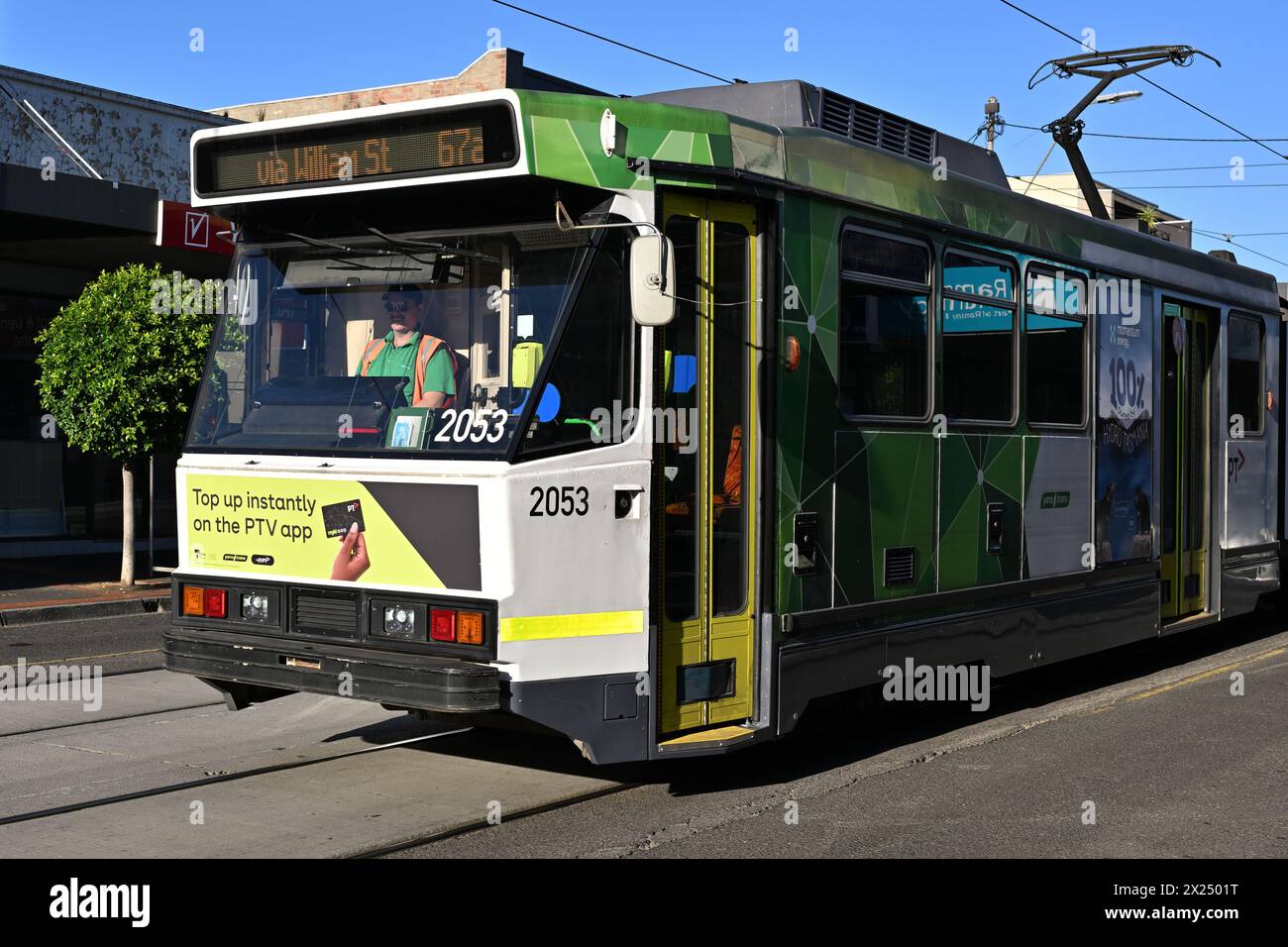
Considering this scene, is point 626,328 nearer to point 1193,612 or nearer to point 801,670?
point 801,670

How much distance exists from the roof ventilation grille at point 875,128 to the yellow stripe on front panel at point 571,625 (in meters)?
3.15

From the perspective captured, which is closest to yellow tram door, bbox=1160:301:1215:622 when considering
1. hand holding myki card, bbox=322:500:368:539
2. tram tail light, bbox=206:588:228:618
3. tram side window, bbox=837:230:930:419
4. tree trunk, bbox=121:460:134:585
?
tram side window, bbox=837:230:930:419

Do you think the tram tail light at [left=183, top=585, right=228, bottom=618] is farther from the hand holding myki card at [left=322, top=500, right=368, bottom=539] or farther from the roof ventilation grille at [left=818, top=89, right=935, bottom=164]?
the roof ventilation grille at [left=818, top=89, right=935, bottom=164]

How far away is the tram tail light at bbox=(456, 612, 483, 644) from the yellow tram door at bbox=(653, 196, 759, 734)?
93 centimetres

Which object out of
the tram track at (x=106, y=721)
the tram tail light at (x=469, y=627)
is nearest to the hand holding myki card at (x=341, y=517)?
the tram tail light at (x=469, y=627)

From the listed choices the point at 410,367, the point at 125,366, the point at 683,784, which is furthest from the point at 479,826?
the point at 125,366

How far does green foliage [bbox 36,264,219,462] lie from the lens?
16.9m

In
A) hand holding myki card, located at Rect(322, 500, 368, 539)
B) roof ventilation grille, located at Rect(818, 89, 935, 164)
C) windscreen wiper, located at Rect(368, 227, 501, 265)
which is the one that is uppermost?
roof ventilation grille, located at Rect(818, 89, 935, 164)

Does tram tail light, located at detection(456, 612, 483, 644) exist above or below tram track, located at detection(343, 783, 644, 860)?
above

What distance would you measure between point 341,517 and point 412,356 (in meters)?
0.82

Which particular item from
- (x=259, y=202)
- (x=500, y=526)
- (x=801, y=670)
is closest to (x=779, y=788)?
(x=801, y=670)

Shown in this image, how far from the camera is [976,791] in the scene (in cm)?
765

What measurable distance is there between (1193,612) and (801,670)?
611 cm
